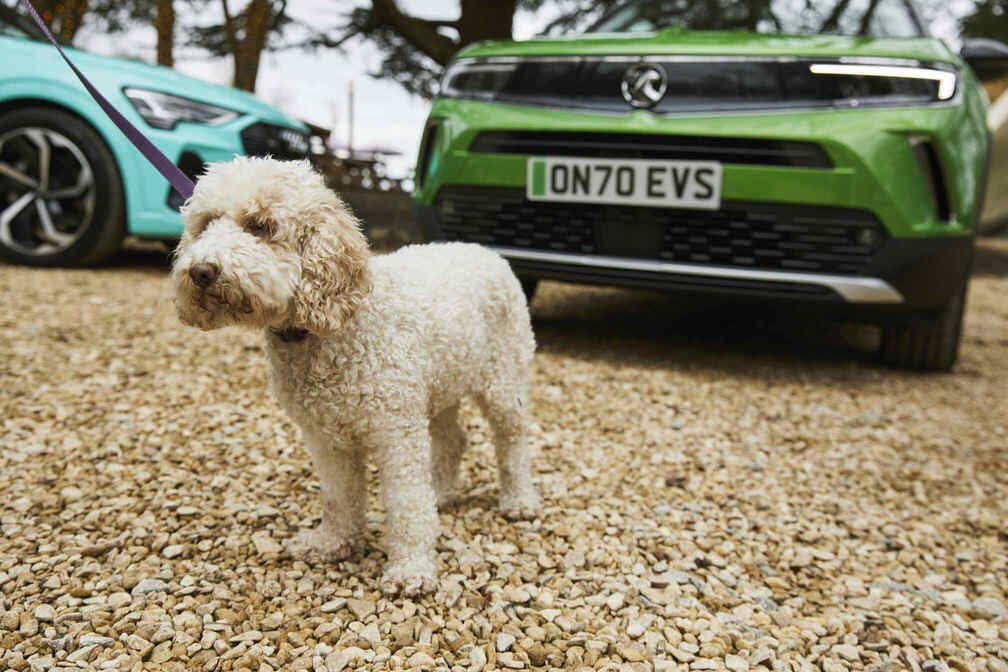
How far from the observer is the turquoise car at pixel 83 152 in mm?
4840

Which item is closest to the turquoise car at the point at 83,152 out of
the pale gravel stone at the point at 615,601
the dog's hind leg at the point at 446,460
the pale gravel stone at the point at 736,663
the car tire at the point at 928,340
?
the dog's hind leg at the point at 446,460

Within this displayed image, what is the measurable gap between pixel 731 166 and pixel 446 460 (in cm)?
197

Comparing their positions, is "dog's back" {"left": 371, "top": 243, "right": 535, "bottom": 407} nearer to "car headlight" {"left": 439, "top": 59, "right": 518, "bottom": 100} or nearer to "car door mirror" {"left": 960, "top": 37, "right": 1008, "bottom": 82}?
"car headlight" {"left": 439, "top": 59, "right": 518, "bottom": 100}

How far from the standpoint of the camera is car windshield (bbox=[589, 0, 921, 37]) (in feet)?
15.1

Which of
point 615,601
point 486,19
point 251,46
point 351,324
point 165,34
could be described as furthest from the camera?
point 486,19

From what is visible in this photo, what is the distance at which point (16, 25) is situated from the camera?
534cm

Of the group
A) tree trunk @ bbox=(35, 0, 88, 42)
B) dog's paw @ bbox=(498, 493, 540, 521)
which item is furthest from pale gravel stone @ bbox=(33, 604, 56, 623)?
tree trunk @ bbox=(35, 0, 88, 42)

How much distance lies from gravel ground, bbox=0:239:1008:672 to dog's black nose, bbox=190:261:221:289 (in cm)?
78

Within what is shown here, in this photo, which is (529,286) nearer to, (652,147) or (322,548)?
(652,147)

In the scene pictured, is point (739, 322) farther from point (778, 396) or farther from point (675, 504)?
point (675, 504)

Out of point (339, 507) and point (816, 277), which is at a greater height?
point (816, 277)

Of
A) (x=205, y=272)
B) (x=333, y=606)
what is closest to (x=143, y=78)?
(x=205, y=272)

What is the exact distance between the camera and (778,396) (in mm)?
3783

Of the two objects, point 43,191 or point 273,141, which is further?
point 273,141
